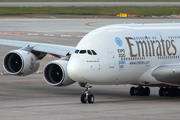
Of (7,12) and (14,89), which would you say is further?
(7,12)

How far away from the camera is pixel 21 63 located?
99.0 ft

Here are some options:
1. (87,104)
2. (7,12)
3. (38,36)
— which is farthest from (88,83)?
(7,12)

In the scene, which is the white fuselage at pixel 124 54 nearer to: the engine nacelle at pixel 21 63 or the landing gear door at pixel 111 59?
the landing gear door at pixel 111 59

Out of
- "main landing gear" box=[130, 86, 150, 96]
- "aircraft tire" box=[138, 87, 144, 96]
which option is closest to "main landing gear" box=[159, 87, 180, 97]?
"main landing gear" box=[130, 86, 150, 96]

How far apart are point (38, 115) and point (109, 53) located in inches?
228

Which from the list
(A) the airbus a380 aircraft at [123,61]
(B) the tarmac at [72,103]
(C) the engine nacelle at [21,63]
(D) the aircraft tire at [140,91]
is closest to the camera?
(B) the tarmac at [72,103]

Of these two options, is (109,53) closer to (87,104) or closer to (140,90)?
(87,104)

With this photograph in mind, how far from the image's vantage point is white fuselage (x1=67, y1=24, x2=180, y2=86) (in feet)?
78.4

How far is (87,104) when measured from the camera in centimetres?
2400

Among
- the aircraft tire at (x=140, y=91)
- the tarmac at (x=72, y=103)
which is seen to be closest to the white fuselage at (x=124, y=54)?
the tarmac at (x=72, y=103)

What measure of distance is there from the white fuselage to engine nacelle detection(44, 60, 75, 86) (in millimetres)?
2241

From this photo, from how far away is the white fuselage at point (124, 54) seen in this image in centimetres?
2391

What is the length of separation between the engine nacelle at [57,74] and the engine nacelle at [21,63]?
232cm

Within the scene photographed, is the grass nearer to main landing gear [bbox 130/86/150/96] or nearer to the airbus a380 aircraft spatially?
the airbus a380 aircraft
